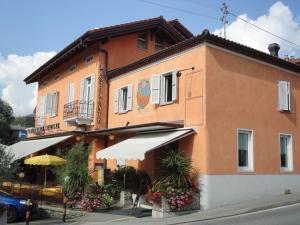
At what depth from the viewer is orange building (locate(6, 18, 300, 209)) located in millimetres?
15500

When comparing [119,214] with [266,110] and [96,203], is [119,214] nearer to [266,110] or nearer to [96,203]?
[96,203]

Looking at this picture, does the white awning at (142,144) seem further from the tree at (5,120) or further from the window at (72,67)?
the tree at (5,120)

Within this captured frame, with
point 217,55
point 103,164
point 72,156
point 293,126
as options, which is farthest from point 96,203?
point 293,126

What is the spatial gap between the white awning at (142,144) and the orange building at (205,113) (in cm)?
5

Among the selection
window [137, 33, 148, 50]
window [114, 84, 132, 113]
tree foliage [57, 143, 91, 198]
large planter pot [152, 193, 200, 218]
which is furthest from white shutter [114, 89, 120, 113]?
large planter pot [152, 193, 200, 218]

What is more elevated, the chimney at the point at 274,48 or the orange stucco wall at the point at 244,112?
the chimney at the point at 274,48

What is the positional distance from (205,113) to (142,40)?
1101 cm

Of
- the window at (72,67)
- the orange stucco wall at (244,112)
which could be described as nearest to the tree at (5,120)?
the window at (72,67)

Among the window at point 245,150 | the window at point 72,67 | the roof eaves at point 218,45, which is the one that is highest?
the window at point 72,67

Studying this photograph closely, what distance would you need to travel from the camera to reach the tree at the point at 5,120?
163 feet

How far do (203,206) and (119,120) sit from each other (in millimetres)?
7934

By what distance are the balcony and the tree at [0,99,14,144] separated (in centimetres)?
2902

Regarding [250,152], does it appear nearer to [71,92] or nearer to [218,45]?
[218,45]

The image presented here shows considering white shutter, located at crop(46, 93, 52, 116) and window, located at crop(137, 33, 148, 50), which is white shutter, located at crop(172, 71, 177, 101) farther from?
white shutter, located at crop(46, 93, 52, 116)
